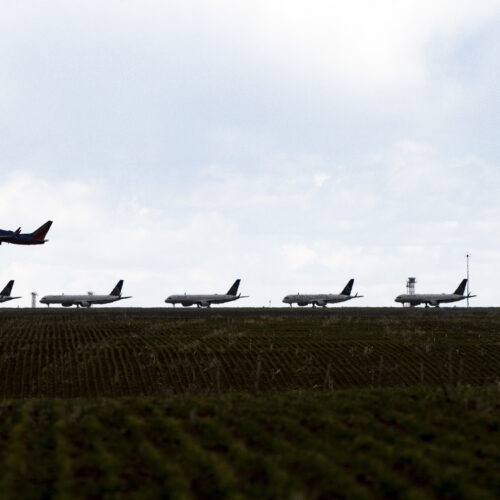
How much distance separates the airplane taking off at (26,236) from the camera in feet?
279

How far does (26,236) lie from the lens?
90.9 metres

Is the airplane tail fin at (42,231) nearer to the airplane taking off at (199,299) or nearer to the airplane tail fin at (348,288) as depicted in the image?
the airplane taking off at (199,299)

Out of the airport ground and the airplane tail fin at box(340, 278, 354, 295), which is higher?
the airplane tail fin at box(340, 278, 354, 295)

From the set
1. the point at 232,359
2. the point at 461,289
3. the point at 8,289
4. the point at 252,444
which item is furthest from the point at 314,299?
the point at 252,444

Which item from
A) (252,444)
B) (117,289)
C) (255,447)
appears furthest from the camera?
(117,289)

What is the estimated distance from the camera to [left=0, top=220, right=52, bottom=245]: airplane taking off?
279 feet

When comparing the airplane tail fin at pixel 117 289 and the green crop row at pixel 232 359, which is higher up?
the airplane tail fin at pixel 117 289

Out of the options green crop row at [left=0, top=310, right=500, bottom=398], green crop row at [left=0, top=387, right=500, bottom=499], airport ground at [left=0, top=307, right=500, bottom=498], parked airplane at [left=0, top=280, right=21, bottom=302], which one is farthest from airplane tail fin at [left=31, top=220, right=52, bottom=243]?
green crop row at [left=0, top=387, right=500, bottom=499]

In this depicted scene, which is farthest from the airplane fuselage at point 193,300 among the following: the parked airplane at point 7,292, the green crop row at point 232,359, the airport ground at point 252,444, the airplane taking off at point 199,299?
the airport ground at point 252,444

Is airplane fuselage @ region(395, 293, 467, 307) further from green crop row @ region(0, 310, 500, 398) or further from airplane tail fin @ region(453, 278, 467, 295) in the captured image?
green crop row @ region(0, 310, 500, 398)

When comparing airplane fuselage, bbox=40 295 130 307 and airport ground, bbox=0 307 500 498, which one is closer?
airport ground, bbox=0 307 500 498

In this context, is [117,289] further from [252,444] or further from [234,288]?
[252,444]

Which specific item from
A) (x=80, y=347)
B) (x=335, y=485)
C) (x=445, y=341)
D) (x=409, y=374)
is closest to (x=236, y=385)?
(x=409, y=374)

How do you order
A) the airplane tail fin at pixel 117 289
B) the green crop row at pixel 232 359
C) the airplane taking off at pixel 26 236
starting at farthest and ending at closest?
the airplane tail fin at pixel 117 289
the airplane taking off at pixel 26 236
the green crop row at pixel 232 359
